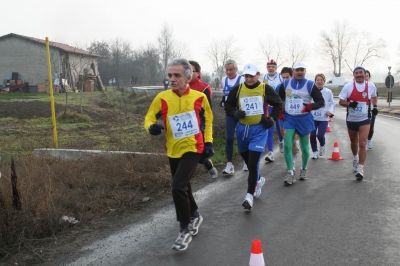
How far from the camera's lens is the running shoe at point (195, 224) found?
5.03 meters

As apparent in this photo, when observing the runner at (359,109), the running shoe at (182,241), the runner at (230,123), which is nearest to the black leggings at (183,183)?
the running shoe at (182,241)

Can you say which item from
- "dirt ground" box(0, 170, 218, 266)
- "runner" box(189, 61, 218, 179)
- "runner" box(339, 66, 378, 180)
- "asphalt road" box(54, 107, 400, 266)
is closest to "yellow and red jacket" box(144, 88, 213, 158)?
"asphalt road" box(54, 107, 400, 266)

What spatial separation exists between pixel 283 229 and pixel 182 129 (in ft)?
5.64

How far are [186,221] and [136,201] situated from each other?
1.74m

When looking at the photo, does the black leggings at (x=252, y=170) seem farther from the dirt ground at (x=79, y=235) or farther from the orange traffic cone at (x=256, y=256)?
the orange traffic cone at (x=256, y=256)

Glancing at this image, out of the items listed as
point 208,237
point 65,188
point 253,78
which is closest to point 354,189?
point 253,78

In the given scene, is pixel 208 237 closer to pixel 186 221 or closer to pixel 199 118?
pixel 186 221

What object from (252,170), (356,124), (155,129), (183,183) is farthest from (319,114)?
(155,129)

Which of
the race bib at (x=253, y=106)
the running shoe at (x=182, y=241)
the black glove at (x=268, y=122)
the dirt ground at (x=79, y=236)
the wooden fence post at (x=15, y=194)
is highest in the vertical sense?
the race bib at (x=253, y=106)

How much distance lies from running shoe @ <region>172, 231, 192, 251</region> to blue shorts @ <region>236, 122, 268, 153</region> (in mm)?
1849

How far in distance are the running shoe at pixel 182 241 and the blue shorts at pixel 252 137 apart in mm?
1849

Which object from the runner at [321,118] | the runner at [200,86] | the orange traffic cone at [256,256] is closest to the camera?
the orange traffic cone at [256,256]

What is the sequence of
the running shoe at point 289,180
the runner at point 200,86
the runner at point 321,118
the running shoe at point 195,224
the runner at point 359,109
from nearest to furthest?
the running shoe at point 195,224, the runner at point 200,86, the running shoe at point 289,180, the runner at point 359,109, the runner at point 321,118

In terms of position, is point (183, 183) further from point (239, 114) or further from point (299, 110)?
point (299, 110)
